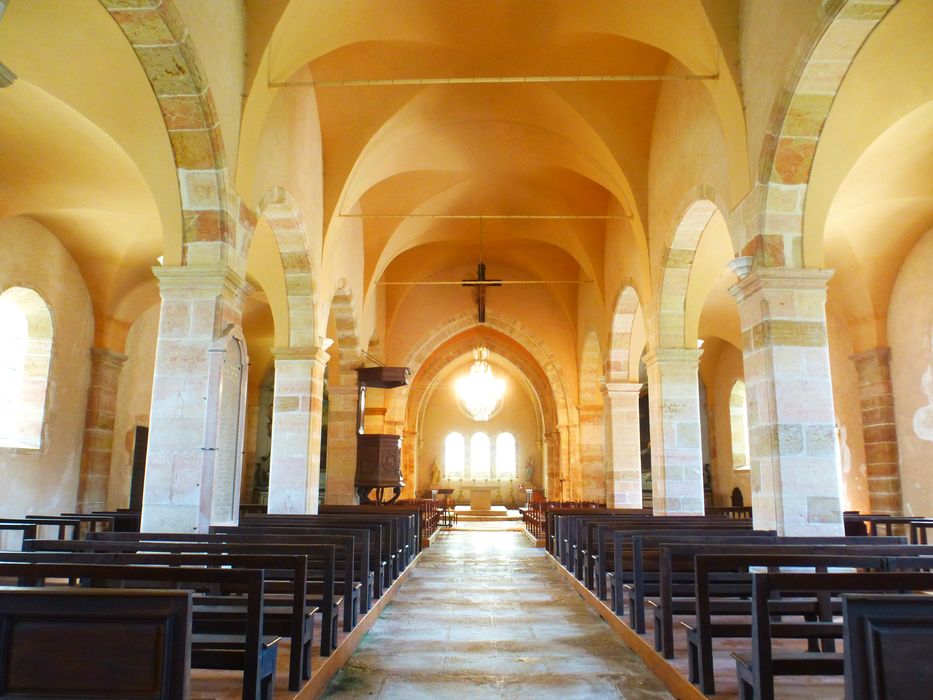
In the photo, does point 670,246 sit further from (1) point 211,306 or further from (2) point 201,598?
(2) point 201,598

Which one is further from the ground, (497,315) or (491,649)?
(497,315)

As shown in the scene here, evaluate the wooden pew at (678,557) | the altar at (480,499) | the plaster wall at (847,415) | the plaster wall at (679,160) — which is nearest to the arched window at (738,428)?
the plaster wall at (847,415)

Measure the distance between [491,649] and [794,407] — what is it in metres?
3.35

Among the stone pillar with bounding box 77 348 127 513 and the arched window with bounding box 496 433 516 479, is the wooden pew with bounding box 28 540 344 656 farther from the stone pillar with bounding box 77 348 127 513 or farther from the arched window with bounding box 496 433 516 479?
the arched window with bounding box 496 433 516 479

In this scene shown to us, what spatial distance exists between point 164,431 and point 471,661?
3300mm

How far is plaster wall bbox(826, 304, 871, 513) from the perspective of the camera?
1195 cm

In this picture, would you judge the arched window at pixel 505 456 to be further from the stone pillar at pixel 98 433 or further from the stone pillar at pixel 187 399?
the stone pillar at pixel 187 399

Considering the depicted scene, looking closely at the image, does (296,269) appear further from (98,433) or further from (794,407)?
(794,407)

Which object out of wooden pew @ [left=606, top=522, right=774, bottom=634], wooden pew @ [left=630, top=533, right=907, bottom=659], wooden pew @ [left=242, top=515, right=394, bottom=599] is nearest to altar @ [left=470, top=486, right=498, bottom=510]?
wooden pew @ [left=242, top=515, right=394, bottom=599]

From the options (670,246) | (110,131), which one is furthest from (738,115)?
(110,131)

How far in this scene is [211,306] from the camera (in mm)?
6328

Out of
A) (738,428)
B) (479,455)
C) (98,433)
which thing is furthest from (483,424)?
(98,433)

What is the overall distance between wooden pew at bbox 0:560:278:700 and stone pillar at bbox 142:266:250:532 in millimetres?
2894

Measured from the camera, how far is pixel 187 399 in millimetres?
6191
